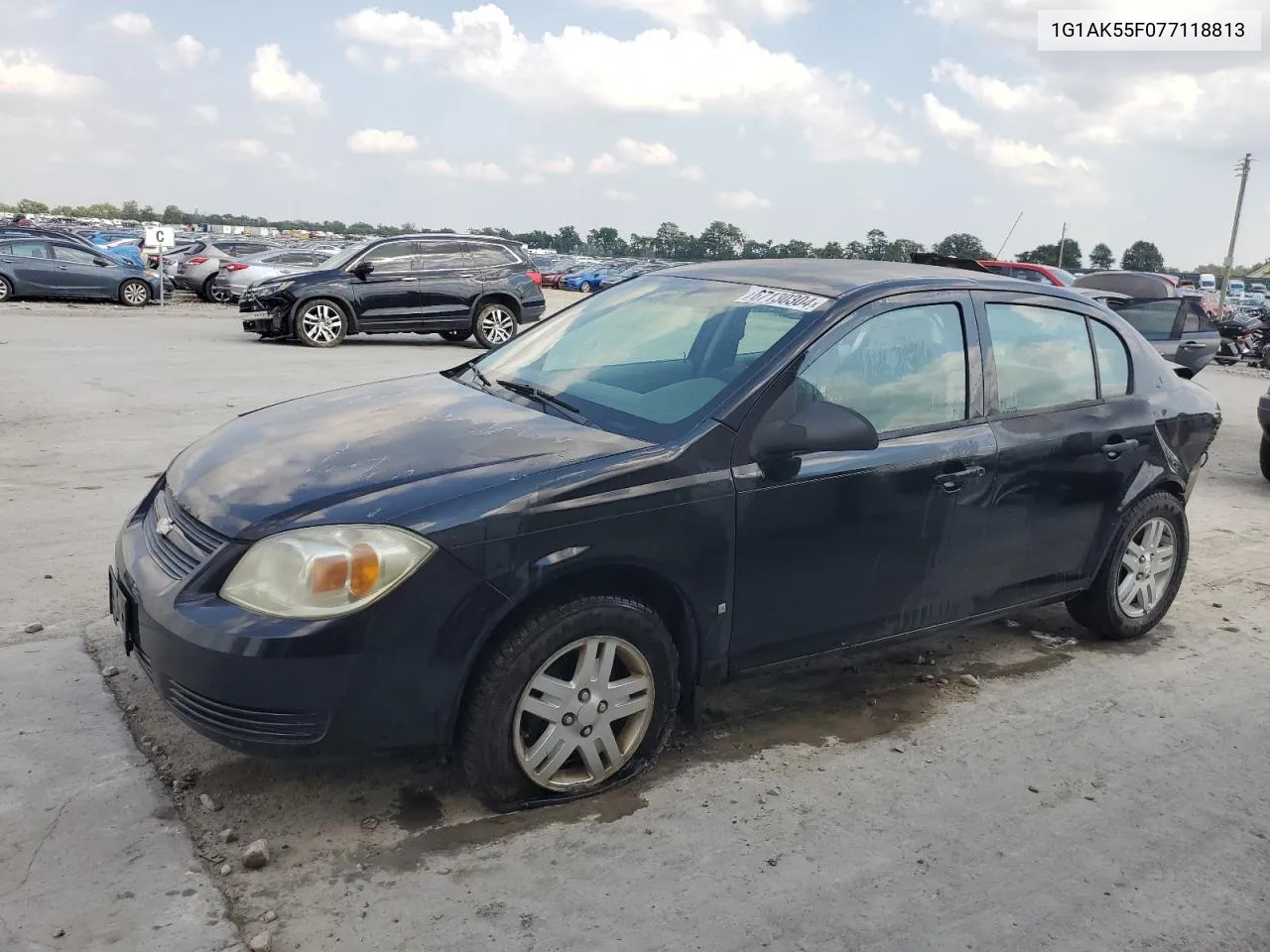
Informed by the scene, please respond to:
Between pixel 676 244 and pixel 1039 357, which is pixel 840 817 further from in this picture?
pixel 676 244

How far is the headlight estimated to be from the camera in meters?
2.95

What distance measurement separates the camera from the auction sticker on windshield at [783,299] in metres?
3.93

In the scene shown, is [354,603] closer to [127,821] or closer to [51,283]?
[127,821]

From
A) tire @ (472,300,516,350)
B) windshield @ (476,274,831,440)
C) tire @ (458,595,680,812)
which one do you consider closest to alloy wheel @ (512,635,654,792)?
tire @ (458,595,680,812)

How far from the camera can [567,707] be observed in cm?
329

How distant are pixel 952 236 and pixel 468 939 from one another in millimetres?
12796

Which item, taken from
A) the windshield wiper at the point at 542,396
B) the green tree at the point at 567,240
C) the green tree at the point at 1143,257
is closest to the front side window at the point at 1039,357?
the windshield wiper at the point at 542,396

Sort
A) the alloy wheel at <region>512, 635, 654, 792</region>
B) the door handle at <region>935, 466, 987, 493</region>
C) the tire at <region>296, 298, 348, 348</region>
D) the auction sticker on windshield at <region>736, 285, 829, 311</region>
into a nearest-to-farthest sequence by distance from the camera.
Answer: the alloy wheel at <region>512, 635, 654, 792</region>
the auction sticker on windshield at <region>736, 285, 829, 311</region>
the door handle at <region>935, 466, 987, 493</region>
the tire at <region>296, 298, 348, 348</region>

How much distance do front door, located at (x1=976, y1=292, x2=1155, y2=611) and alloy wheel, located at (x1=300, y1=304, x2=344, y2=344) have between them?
13.3m

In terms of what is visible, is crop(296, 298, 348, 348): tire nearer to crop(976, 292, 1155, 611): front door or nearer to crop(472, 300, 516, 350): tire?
crop(472, 300, 516, 350): tire

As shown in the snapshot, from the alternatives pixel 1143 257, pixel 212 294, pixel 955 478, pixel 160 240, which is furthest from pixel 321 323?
pixel 1143 257

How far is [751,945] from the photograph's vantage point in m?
2.77

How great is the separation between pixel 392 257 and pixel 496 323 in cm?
195

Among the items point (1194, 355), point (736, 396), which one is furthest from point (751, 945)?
point (1194, 355)
